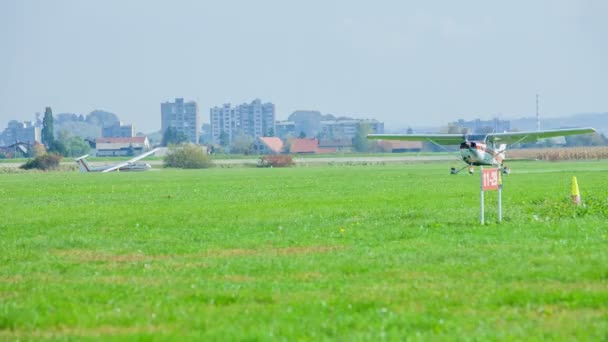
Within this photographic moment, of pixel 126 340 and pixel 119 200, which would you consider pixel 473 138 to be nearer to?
pixel 119 200

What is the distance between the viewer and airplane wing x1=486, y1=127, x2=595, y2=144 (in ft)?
187

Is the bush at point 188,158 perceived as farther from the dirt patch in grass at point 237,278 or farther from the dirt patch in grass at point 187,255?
the dirt patch in grass at point 237,278

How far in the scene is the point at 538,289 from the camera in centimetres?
1154

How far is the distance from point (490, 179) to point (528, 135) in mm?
41675

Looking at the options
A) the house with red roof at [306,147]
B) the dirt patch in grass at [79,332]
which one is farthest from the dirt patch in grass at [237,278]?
the house with red roof at [306,147]

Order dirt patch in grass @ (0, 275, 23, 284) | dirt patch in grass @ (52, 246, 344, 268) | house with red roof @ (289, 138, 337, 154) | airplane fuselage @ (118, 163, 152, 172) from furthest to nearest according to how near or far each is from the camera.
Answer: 1. house with red roof @ (289, 138, 337, 154)
2. airplane fuselage @ (118, 163, 152, 172)
3. dirt patch in grass @ (52, 246, 344, 268)
4. dirt patch in grass @ (0, 275, 23, 284)

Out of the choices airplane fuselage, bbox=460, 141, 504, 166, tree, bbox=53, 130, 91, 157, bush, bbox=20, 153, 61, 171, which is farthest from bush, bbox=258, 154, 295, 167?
tree, bbox=53, 130, 91, 157

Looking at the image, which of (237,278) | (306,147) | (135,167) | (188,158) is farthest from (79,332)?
(306,147)

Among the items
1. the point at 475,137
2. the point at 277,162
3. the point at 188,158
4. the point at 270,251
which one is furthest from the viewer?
the point at 188,158

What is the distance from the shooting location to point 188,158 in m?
108

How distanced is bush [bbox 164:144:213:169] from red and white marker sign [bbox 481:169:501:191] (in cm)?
8689

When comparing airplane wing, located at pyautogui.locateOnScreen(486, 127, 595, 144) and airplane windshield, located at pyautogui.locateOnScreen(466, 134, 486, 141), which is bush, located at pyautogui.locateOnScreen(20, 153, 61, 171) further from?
airplane windshield, located at pyautogui.locateOnScreen(466, 134, 486, 141)

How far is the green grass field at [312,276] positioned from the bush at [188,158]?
82709mm

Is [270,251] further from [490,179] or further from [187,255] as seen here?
[490,179]
